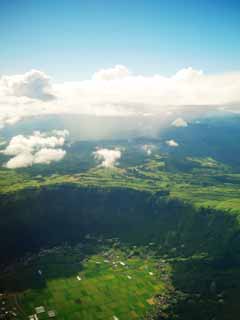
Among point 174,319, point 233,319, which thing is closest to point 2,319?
point 174,319

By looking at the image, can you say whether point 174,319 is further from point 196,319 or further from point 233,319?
point 233,319

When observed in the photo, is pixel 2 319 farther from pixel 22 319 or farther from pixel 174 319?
pixel 174 319

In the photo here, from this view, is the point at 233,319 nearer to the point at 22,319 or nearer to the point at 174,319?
the point at 174,319

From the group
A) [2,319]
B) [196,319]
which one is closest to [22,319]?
[2,319]

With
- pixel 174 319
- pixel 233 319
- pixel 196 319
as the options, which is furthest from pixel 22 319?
pixel 233 319

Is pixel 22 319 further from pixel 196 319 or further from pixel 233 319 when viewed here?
pixel 233 319
